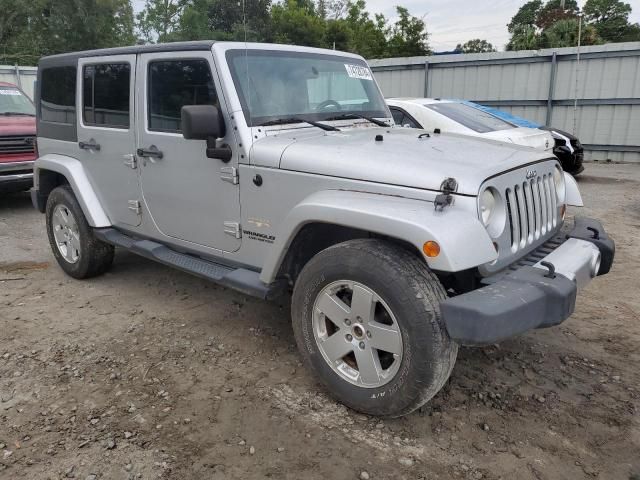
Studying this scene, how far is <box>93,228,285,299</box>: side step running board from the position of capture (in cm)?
324

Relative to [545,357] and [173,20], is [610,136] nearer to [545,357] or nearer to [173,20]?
[545,357]

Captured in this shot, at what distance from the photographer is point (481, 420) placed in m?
2.85

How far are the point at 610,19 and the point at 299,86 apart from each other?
4751 cm

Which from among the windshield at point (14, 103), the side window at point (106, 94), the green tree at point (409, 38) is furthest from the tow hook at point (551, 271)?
the green tree at point (409, 38)

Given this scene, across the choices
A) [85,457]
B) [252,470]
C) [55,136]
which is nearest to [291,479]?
[252,470]

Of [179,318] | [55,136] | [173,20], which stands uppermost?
[173,20]

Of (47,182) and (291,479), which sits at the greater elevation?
(47,182)

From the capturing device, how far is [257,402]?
10.00 ft

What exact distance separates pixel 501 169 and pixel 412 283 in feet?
2.55

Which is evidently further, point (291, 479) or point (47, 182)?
point (47, 182)

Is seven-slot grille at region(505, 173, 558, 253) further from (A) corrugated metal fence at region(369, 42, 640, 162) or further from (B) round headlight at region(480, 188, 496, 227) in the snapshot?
(A) corrugated metal fence at region(369, 42, 640, 162)

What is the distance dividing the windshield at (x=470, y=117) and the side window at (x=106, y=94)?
4721 millimetres

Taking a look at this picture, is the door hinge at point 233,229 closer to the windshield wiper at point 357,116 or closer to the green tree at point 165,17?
the windshield wiper at point 357,116

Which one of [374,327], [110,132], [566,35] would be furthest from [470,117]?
[566,35]
